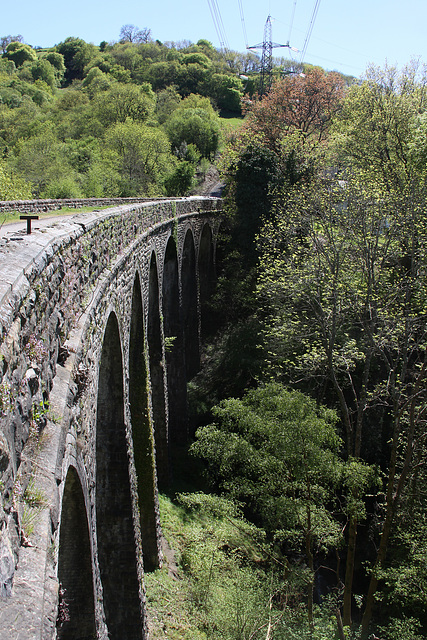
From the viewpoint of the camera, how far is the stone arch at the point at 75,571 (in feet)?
14.3

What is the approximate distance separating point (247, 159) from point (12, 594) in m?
23.4

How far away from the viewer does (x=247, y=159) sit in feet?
77.4

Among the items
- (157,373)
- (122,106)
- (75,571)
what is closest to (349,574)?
(75,571)

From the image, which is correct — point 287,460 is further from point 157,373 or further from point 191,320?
point 191,320

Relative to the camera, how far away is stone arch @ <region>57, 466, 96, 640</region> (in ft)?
14.3

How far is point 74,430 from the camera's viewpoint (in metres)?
3.97

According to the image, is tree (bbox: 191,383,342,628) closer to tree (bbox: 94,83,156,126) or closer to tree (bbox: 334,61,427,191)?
tree (bbox: 334,61,427,191)

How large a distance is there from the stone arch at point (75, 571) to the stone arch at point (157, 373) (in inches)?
328

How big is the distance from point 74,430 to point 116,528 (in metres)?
5.50

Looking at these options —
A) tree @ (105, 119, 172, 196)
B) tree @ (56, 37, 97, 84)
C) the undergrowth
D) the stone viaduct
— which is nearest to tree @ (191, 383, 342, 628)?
the undergrowth

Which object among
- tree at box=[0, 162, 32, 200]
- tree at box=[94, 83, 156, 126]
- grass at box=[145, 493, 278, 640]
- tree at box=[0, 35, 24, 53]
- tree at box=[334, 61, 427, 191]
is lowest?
grass at box=[145, 493, 278, 640]

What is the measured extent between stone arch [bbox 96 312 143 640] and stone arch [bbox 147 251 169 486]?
528cm

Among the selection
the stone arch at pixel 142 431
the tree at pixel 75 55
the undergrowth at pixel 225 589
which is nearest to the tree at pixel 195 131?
the stone arch at pixel 142 431

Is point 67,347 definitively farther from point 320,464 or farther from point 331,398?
point 331,398
